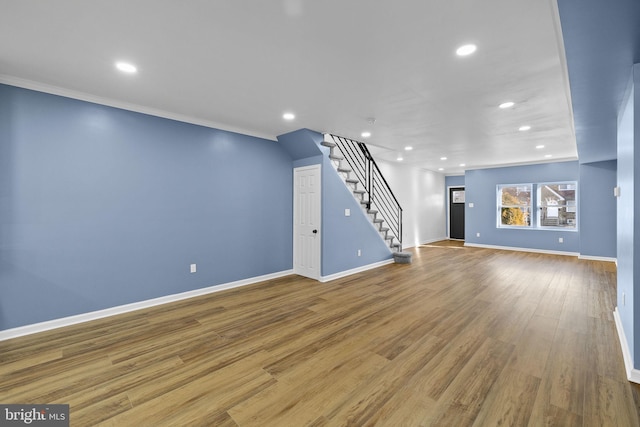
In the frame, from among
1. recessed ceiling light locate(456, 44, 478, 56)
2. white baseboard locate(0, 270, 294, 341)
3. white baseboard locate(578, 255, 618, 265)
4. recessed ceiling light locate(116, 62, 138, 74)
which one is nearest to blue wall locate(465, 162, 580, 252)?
white baseboard locate(578, 255, 618, 265)

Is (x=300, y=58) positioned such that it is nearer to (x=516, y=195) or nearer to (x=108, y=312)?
(x=108, y=312)

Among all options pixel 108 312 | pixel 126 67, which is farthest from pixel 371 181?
pixel 108 312

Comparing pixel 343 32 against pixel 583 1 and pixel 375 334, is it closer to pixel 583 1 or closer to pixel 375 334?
pixel 583 1

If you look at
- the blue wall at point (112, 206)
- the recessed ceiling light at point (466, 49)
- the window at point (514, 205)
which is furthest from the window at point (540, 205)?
the blue wall at point (112, 206)

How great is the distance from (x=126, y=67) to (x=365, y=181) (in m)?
5.34

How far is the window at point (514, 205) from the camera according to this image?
8.18 metres

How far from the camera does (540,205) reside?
7949 millimetres

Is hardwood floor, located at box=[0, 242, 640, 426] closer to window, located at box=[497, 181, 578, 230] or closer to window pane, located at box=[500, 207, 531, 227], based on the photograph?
window, located at box=[497, 181, 578, 230]

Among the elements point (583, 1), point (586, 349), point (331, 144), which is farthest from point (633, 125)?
point (331, 144)

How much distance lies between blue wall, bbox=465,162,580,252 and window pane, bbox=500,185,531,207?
9.2 inches

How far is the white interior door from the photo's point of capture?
5.09m

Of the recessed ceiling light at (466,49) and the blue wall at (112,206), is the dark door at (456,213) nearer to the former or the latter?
the blue wall at (112,206)

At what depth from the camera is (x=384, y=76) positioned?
2.81 metres

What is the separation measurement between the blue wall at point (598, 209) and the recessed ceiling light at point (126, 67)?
942cm
